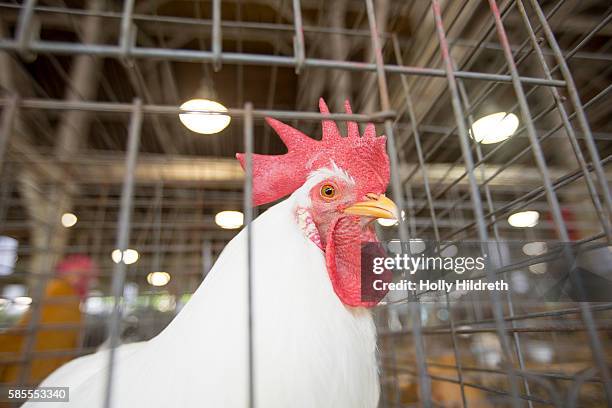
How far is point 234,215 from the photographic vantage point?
10.0ft

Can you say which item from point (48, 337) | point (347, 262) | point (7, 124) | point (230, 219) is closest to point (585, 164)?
point (347, 262)

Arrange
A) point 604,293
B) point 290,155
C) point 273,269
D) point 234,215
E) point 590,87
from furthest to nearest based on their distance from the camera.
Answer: point 234,215, point 590,87, point 290,155, point 273,269, point 604,293

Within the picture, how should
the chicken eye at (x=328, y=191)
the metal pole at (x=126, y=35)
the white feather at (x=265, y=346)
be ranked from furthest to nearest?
1. the chicken eye at (x=328, y=191)
2. the white feather at (x=265, y=346)
3. the metal pole at (x=126, y=35)

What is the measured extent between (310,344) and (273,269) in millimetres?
236

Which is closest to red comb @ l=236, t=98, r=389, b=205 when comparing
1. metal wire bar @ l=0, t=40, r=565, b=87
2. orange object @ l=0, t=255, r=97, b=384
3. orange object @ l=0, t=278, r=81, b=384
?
metal wire bar @ l=0, t=40, r=565, b=87

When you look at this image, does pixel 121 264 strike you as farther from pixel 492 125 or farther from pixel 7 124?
pixel 492 125

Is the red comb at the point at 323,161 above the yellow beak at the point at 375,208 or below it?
above

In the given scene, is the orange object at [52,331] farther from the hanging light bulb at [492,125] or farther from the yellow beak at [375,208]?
the hanging light bulb at [492,125]

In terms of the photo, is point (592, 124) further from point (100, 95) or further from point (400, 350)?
point (100, 95)

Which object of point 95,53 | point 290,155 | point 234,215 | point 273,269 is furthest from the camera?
point 234,215

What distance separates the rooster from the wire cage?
24cm

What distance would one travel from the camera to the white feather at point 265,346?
83cm

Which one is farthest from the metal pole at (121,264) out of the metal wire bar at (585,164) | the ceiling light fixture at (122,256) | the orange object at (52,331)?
the orange object at (52,331)

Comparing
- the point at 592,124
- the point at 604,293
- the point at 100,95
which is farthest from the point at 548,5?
the point at 100,95
